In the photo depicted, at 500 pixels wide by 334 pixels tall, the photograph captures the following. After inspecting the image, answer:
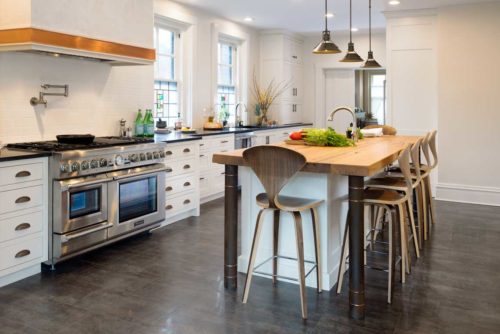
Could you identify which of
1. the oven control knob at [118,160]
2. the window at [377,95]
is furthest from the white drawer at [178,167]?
the window at [377,95]

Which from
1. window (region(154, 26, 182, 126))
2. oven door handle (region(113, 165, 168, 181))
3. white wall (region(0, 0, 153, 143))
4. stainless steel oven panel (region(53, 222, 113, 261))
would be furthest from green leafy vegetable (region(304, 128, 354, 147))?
window (region(154, 26, 182, 126))

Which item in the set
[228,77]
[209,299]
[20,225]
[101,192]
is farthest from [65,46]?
[228,77]

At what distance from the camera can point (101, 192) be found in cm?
377

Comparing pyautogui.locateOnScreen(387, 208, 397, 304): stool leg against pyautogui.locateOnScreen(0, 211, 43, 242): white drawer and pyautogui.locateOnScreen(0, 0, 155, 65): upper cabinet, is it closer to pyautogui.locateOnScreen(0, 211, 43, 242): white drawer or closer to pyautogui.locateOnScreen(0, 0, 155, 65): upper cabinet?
pyautogui.locateOnScreen(0, 211, 43, 242): white drawer

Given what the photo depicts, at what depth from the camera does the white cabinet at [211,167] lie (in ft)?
19.3

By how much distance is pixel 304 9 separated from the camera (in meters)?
6.67

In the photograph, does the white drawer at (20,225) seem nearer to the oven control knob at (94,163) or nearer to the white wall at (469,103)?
the oven control knob at (94,163)

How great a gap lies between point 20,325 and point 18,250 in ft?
2.61

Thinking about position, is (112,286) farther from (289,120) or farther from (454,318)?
(289,120)

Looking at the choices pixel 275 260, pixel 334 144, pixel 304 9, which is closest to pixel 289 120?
pixel 304 9

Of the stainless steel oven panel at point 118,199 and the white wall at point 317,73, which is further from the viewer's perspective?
the white wall at point 317,73

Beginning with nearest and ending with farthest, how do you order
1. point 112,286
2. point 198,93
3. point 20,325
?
1. point 20,325
2. point 112,286
3. point 198,93

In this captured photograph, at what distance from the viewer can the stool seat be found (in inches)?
110

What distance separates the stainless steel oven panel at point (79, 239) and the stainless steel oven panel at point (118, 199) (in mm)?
91
